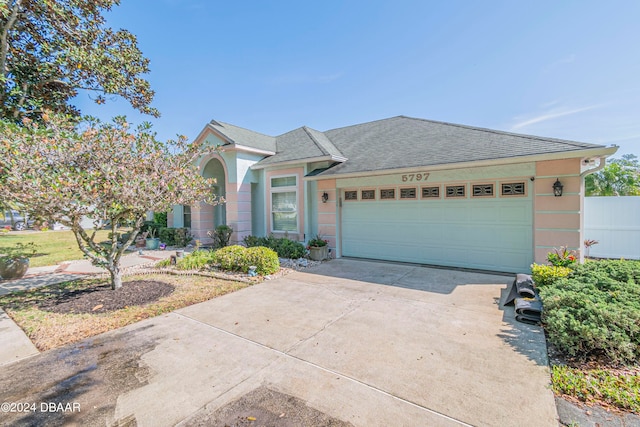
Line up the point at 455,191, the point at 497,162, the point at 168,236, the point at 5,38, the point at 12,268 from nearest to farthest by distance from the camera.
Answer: the point at 497,162, the point at 5,38, the point at 12,268, the point at 455,191, the point at 168,236

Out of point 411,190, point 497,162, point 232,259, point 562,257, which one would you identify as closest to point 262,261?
point 232,259

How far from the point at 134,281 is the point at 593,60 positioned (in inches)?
560

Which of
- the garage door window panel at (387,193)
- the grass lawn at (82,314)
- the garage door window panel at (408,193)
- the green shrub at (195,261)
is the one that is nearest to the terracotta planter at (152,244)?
the green shrub at (195,261)

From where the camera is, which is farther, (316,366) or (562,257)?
(562,257)

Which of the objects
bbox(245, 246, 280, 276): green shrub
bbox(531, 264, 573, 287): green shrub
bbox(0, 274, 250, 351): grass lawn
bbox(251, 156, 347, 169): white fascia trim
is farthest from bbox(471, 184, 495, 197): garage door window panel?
bbox(0, 274, 250, 351): grass lawn

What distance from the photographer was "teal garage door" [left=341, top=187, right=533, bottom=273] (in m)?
7.94

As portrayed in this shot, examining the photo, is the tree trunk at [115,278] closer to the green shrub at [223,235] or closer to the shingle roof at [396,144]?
the green shrub at [223,235]

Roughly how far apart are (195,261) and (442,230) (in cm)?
834

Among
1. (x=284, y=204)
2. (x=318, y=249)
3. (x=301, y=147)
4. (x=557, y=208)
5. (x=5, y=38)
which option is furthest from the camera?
(x=301, y=147)

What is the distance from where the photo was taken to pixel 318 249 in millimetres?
10453

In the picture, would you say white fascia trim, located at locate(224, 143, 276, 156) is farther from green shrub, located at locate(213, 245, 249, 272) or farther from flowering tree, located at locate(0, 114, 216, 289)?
flowering tree, located at locate(0, 114, 216, 289)

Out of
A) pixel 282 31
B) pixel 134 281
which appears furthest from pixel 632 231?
pixel 134 281

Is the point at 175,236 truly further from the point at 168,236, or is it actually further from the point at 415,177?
the point at 415,177

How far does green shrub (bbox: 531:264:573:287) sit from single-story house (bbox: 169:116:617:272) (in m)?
1.52
